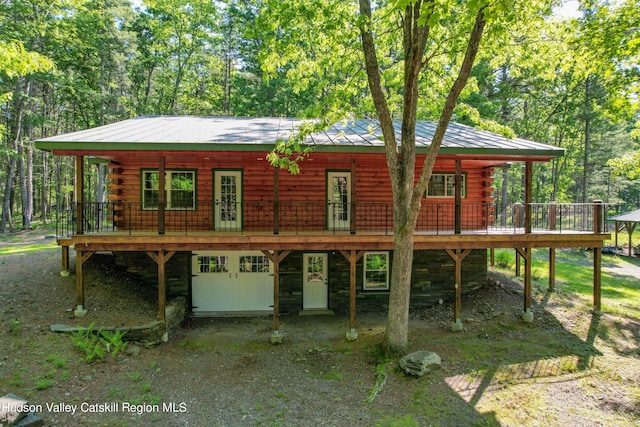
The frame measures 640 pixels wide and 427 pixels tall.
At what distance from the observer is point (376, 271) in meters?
12.5

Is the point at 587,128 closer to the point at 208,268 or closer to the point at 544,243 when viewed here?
the point at 544,243

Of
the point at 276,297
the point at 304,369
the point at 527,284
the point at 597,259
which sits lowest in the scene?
the point at 304,369

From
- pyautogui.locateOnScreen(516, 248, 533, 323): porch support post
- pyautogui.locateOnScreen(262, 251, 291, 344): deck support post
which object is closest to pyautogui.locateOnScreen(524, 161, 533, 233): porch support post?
pyautogui.locateOnScreen(516, 248, 533, 323): porch support post

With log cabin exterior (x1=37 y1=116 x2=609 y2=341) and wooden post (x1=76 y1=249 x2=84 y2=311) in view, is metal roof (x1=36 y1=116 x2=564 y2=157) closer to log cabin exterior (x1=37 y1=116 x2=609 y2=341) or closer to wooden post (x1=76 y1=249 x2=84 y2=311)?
log cabin exterior (x1=37 y1=116 x2=609 y2=341)

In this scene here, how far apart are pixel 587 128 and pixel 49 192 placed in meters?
44.4

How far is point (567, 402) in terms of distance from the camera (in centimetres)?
690

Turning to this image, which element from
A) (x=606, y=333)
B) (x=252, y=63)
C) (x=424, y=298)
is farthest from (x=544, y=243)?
(x=252, y=63)

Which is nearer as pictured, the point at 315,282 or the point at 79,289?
the point at 79,289

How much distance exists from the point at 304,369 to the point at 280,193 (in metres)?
5.63

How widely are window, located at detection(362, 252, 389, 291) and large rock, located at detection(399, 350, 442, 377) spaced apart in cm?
442

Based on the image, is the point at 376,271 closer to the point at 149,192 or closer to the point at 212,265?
the point at 212,265

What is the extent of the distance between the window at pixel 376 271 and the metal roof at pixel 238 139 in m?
4.17

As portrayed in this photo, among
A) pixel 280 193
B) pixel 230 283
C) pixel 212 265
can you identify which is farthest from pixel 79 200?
pixel 280 193

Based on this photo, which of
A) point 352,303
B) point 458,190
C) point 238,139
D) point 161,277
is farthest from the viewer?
point 458,190
